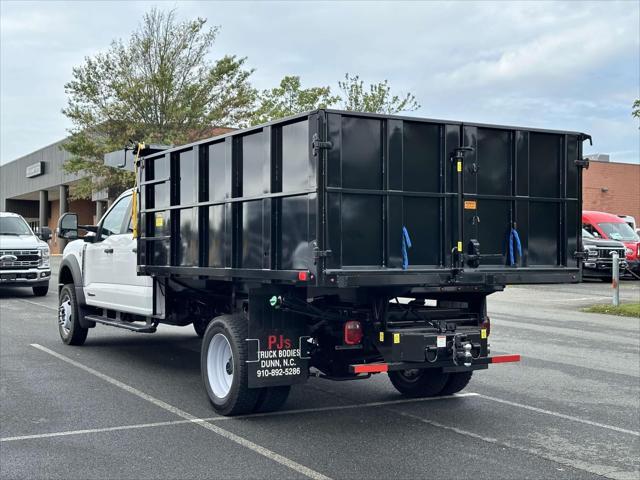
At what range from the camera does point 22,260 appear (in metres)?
19.1

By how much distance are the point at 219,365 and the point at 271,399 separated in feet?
2.05

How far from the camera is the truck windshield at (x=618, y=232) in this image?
27.0 metres

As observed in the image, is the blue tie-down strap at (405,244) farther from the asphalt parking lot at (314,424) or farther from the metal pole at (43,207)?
the metal pole at (43,207)

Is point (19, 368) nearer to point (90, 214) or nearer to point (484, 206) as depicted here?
point (484, 206)

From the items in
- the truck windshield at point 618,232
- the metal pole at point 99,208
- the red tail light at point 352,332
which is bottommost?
the red tail light at point 352,332

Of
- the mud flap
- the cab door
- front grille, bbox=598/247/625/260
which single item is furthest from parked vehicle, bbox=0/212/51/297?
front grille, bbox=598/247/625/260

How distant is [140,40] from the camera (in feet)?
112

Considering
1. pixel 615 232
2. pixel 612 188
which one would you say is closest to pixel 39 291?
pixel 615 232

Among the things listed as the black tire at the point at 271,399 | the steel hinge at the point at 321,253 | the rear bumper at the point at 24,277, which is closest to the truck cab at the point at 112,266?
the black tire at the point at 271,399

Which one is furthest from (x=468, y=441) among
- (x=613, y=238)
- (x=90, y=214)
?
(x=90, y=214)

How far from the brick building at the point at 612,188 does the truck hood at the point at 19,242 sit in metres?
37.0

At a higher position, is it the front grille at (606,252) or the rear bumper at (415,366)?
the front grille at (606,252)

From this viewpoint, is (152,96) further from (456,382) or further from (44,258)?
(456,382)

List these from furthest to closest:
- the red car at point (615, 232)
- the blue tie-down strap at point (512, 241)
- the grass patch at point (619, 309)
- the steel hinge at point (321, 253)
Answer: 1. the red car at point (615, 232)
2. the grass patch at point (619, 309)
3. the blue tie-down strap at point (512, 241)
4. the steel hinge at point (321, 253)
